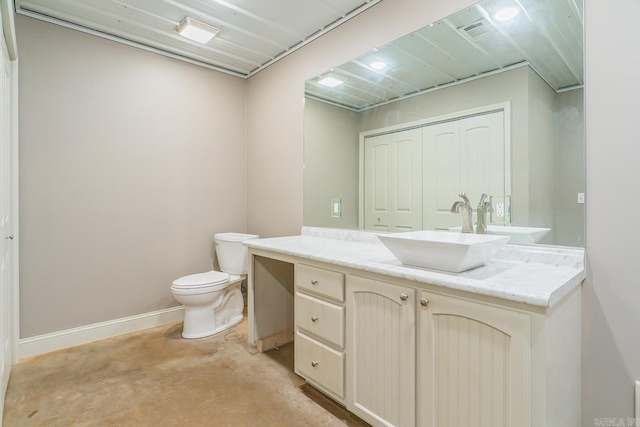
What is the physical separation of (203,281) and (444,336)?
2.00 m

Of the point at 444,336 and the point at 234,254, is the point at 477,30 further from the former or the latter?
the point at 234,254

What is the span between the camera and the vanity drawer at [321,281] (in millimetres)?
1611

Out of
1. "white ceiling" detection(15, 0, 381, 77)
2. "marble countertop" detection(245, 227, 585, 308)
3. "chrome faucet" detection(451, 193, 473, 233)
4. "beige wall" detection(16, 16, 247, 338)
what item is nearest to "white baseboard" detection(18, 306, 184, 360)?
"beige wall" detection(16, 16, 247, 338)

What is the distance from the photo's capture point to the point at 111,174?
2590mm

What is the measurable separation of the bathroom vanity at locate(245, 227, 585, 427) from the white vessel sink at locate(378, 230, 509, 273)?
0.16ft

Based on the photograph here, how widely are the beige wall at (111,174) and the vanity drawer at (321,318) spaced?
163cm

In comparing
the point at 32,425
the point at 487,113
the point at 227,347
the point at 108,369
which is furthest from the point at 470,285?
the point at 108,369

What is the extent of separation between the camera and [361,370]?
4.96ft

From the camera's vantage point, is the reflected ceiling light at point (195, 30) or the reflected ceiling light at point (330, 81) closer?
the reflected ceiling light at point (195, 30)

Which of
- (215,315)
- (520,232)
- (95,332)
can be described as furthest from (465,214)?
(95,332)

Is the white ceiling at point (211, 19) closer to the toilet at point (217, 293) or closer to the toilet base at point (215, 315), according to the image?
the toilet at point (217, 293)

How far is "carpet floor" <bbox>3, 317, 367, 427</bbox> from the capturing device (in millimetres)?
1634

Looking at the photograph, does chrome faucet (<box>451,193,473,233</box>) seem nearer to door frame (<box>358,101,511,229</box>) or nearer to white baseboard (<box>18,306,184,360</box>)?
door frame (<box>358,101,511,229</box>)

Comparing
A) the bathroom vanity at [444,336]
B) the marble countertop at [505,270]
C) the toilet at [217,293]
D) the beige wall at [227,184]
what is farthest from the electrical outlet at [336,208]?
the toilet at [217,293]
